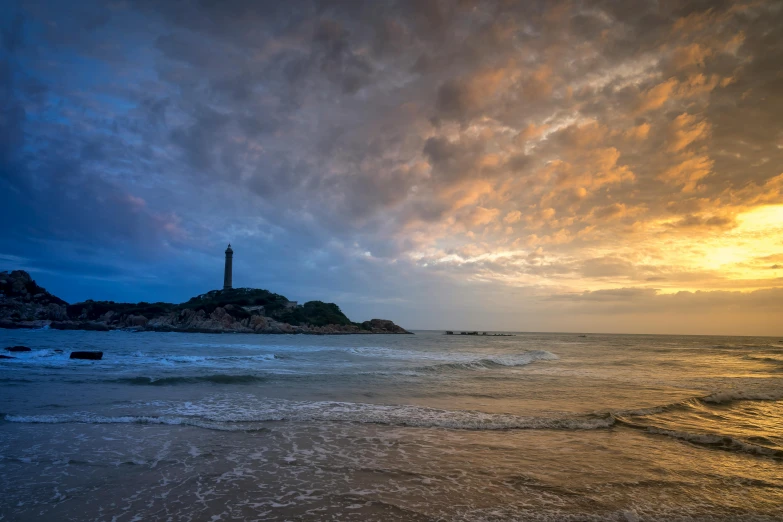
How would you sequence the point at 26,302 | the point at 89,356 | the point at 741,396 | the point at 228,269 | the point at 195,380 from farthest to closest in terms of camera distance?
the point at 228,269
the point at 26,302
the point at 89,356
the point at 195,380
the point at 741,396

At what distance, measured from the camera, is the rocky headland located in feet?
330

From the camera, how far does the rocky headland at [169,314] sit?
10058cm

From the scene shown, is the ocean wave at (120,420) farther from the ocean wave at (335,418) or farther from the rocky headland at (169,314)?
the rocky headland at (169,314)

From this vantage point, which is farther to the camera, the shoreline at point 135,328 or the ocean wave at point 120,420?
the shoreline at point 135,328

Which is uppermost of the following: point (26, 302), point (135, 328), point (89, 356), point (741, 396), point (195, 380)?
point (26, 302)

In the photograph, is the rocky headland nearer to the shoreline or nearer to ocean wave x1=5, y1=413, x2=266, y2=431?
the shoreline

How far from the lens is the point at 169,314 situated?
117000 mm

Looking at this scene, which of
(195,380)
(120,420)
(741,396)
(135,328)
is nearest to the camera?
(120,420)

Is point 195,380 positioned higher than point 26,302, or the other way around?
point 26,302

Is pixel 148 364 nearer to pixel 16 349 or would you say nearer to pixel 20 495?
pixel 16 349

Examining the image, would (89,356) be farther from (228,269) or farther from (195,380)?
(228,269)

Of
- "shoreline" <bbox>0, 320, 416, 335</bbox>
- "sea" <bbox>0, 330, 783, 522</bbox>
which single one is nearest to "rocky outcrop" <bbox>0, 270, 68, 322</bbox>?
"shoreline" <bbox>0, 320, 416, 335</bbox>

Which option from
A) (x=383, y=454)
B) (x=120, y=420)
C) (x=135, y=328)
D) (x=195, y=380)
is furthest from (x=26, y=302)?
(x=383, y=454)

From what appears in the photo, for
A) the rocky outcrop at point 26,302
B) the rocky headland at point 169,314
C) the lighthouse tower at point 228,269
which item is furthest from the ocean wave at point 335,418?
the lighthouse tower at point 228,269
